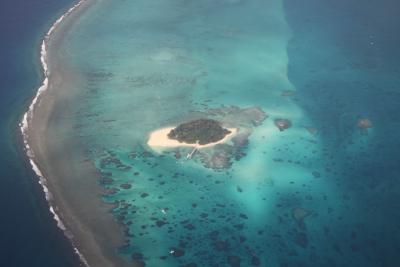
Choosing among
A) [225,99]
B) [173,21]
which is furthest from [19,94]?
[173,21]

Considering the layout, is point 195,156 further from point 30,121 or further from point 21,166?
point 30,121

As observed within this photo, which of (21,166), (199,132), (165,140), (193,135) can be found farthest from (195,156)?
(21,166)

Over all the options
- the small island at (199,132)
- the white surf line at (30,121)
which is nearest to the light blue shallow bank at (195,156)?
the small island at (199,132)

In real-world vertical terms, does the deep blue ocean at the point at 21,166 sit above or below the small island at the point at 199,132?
above

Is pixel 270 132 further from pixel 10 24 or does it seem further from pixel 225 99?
pixel 10 24

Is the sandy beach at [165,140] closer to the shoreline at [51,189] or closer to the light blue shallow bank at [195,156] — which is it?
the light blue shallow bank at [195,156]

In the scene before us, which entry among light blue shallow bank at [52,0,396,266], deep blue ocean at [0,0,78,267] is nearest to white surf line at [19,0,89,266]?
deep blue ocean at [0,0,78,267]
